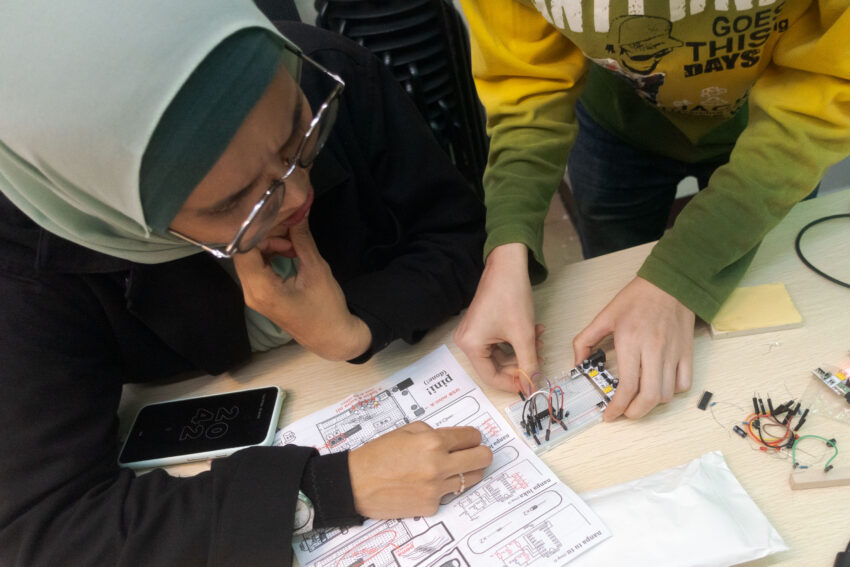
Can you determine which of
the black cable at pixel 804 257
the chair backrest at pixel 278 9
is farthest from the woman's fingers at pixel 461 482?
the chair backrest at pixel 278 9

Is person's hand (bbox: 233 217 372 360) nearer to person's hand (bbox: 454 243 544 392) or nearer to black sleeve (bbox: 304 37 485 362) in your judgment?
black sleeve (bbox: 304 37 485 362)

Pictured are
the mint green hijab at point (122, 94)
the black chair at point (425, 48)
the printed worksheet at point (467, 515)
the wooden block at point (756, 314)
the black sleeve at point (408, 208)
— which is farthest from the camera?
the black chair at point (425, 48)

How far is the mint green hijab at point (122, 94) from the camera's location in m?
0.44

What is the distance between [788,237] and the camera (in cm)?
78

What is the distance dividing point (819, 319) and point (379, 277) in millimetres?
Result: 611

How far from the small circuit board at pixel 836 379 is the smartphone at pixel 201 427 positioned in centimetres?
69

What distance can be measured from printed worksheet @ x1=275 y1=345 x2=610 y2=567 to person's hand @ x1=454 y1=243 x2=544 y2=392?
4 cm

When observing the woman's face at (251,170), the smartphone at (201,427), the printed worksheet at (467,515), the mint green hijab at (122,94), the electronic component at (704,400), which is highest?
the mint green hijab at (122,94)

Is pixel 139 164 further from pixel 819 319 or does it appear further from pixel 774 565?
pixel 819 319

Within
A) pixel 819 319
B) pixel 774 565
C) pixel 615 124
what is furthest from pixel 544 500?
pixel 615 124

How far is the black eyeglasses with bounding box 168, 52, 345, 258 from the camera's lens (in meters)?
0.57

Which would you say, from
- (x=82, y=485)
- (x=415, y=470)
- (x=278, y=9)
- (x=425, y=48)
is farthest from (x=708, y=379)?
(x=278, y=9)

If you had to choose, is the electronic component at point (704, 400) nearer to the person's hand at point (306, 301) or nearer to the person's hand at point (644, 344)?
the person's hand at point (644, 344)

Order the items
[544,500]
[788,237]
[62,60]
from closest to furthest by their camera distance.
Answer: [62,60] < [544,500] < [788,237]
